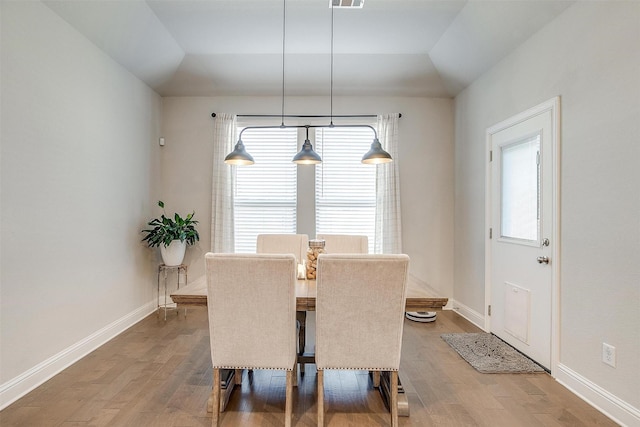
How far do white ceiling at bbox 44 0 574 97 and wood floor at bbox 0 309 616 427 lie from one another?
2.78 metres

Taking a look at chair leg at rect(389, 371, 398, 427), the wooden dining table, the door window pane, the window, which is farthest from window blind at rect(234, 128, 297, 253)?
chair leg at rect(389, 371, 398, 427)

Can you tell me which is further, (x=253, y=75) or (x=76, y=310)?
(x=253, y=75)

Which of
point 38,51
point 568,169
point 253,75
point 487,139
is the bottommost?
point 568,169

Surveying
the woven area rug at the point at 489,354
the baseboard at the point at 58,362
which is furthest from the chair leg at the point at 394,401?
the baseboard at the point at 58,362

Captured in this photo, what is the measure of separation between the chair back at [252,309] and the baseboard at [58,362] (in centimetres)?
146

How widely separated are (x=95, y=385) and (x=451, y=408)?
245 cm

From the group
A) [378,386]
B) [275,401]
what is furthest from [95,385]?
[378,386]

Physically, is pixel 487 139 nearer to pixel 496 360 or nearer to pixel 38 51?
pixel 496 360

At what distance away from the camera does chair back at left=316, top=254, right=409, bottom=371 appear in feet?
5.57

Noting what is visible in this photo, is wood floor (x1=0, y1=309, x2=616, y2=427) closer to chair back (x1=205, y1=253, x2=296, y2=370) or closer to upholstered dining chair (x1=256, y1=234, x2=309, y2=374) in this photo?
chair back (x1=205, y1=253, x2=296, y2=370)

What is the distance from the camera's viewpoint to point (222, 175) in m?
4.07

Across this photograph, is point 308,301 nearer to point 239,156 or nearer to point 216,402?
point 216,402

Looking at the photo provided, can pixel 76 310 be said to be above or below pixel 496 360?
above

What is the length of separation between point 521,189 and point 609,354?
4.68 ft
